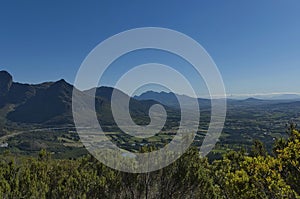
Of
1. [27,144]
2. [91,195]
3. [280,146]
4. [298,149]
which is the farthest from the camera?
[27,144]

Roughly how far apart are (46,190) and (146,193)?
243 inches

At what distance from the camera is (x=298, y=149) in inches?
220

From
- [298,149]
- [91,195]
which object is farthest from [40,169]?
[298,149]

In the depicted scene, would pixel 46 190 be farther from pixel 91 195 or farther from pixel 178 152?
pixel 178 152

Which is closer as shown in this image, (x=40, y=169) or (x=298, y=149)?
(x=298, y=149)

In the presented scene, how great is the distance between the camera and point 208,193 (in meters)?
13.6

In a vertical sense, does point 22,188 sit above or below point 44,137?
above

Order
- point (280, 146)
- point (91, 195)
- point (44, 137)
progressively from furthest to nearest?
point (44, 137), point (91, 195), point (280, 146)

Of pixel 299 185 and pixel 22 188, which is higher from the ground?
pixel 299 185

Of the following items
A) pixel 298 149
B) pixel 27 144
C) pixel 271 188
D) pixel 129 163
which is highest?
pixel 298 149

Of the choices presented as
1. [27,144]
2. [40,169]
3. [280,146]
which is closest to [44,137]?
[27,144]

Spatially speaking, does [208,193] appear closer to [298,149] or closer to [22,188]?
[298,149]

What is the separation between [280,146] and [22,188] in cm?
1287

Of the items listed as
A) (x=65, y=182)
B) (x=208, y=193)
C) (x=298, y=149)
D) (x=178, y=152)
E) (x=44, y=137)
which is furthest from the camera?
(x=44, y=137)
